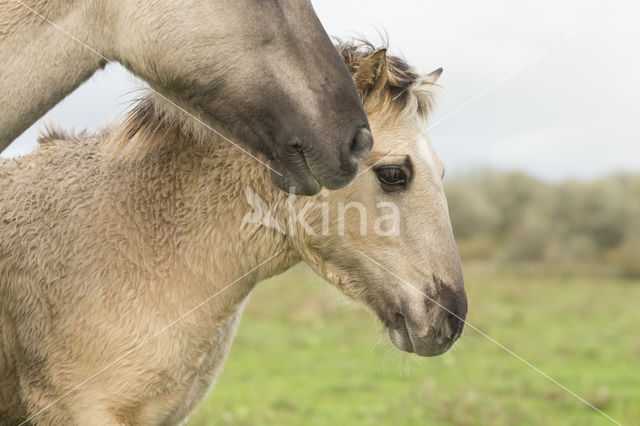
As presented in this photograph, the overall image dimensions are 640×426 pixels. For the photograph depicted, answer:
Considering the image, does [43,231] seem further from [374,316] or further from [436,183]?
[436,183]

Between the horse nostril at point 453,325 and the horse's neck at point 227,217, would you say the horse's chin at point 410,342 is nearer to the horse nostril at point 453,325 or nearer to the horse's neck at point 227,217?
the horse nostril at point 453,325

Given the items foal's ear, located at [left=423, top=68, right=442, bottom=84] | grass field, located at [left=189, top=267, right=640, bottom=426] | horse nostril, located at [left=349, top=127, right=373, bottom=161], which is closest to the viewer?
horse nostril, located at [left=349, top=127, right=373, bottom=161]

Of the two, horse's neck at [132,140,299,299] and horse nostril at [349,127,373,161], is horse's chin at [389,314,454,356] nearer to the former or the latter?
horse's neck at [132,140,299,299]

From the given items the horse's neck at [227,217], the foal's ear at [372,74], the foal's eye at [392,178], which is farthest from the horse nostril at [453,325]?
the foal's ear at [372,74]

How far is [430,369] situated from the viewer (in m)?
12.0

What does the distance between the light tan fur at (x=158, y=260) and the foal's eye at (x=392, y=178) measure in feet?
0.15

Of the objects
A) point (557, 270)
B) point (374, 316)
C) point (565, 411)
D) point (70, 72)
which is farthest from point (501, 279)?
point (70, 72)

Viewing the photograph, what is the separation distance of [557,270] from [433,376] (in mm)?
16450

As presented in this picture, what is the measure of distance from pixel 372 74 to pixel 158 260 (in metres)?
1.52

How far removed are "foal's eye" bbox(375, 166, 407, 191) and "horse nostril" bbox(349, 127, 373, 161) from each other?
1220 millimetres

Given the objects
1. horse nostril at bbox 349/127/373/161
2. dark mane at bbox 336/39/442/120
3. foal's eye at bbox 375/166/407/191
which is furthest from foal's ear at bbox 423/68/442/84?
horse nostril at bbox 349/127/373/161

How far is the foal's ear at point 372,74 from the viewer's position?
3.64 metres

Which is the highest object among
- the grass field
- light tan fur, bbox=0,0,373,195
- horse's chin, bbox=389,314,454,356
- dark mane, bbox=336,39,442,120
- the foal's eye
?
light tan fur, bbox=0,0,373,195

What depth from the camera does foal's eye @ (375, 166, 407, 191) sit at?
12.1 feet
